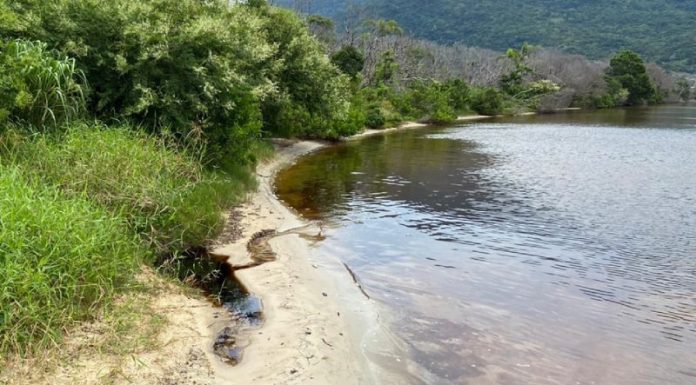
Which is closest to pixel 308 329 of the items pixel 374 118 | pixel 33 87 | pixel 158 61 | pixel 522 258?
pixel 522 258

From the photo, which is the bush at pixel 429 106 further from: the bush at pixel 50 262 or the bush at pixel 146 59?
the bush at pixel 50 262

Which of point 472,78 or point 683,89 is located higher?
point 472,78

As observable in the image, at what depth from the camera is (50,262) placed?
6648 mm

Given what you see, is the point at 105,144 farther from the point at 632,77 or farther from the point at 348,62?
the point at 632,77

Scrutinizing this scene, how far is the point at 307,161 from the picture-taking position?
26.3m

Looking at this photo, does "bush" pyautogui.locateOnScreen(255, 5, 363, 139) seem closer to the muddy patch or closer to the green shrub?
the green shrub

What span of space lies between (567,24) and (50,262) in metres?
144

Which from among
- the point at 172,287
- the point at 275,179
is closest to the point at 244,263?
the point at 172,287

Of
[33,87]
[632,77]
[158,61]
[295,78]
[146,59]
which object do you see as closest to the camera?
[33,87]

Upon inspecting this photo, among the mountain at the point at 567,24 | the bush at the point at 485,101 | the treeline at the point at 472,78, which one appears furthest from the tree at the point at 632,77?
the mountain at the point at 567,24

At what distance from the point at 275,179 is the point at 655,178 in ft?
47.6

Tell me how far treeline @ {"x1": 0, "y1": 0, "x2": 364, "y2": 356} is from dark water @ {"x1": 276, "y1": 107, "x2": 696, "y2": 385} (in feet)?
11.6

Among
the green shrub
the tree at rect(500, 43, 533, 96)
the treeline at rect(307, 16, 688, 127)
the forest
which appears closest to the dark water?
the forest

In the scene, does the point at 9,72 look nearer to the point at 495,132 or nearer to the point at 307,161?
the point at 307,161
